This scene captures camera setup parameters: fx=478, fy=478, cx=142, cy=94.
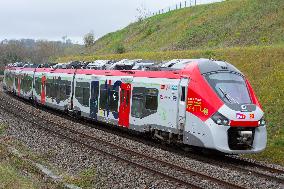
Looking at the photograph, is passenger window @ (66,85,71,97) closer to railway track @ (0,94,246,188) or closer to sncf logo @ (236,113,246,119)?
railway track @ (0,94,246,188)

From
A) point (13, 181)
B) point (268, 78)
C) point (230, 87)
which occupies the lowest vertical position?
point (13, 181)

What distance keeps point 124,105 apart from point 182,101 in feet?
15.3

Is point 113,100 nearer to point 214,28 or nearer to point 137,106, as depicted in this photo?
point 137,106

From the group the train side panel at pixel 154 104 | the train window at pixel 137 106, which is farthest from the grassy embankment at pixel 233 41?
the train window at pixel 137 106

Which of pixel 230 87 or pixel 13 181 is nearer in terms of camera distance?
pixel 13 181

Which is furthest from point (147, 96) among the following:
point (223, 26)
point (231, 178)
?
point (223, 26)

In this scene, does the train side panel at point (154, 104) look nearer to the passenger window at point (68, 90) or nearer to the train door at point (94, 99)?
the train door at point (94, 99)

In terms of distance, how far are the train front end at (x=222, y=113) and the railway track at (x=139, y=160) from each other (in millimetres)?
1636

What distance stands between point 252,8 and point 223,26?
370 centimetres

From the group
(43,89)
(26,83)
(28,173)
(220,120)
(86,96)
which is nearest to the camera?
(28,173)

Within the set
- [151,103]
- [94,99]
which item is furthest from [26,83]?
[151,103]

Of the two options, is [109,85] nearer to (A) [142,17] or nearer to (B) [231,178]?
(B) [231,178]

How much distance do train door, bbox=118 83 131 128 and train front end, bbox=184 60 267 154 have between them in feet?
14.9

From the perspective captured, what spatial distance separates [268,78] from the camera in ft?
85.3
